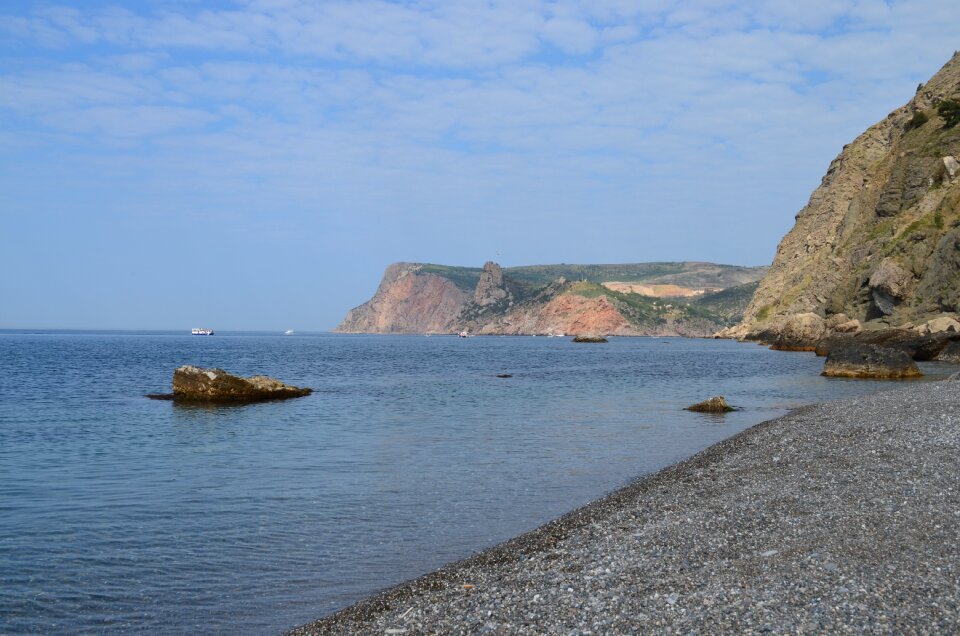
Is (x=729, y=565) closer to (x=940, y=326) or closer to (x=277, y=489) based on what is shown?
(x=277, y=489)

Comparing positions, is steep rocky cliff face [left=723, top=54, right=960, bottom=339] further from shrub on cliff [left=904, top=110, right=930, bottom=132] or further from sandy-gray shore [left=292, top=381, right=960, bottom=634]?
sandy-gray shore [left=292, top=381, right=960, bottom=634]

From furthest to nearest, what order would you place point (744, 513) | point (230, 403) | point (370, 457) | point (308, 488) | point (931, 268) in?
point (931, 268) → point (230, 403) → point (370, 457) → point (308, 488) → point (744, 513)

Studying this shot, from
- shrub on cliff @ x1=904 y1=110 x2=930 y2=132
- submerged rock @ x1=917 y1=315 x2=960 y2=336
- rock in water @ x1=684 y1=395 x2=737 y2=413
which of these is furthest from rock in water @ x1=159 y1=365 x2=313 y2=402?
shrub on cliff @ x1=904 y1=110 x2=930 y2=132

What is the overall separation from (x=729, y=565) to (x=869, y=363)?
49.6m

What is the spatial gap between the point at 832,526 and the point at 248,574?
30.1ft

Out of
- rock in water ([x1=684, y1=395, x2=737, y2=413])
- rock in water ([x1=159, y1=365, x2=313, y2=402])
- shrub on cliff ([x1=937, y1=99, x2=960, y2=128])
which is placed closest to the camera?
rock in water ([x1=684, y1=395, x2=737, y2=413])

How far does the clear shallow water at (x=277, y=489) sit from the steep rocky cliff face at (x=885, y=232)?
1733 inches

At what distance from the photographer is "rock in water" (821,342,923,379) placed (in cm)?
5128

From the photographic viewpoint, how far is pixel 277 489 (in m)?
18.6

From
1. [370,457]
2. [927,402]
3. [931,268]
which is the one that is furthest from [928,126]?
[370,457]

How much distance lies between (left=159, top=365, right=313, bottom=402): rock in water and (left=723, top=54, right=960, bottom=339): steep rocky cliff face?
64532 mm

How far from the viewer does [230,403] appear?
1617 inches

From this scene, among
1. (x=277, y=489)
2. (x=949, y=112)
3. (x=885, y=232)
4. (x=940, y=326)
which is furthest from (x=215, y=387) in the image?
(x=949, y=112)

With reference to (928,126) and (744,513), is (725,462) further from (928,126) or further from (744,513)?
(928,126)
